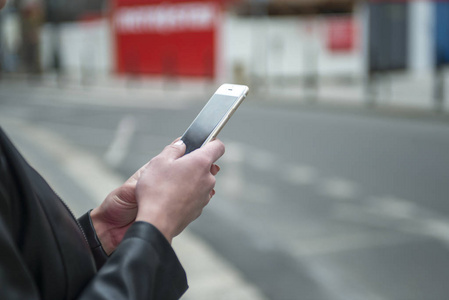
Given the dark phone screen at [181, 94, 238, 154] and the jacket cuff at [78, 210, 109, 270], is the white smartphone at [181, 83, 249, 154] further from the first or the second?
the jacket cuff at [78, 210, 109, 270]

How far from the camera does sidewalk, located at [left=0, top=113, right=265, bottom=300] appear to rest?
410 cm

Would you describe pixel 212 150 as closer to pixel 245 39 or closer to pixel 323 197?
pixel 323 197

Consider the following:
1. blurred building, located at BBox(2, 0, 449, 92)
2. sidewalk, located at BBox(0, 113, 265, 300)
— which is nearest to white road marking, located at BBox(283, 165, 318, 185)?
sidewalk, located at BBox(0, 113, 265, 300)

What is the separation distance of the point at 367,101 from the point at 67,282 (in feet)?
56.7

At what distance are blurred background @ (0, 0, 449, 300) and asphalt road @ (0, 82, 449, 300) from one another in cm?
2

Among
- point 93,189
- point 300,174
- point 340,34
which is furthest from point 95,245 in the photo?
point 340,34

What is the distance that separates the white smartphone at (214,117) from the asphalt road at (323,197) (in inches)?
111

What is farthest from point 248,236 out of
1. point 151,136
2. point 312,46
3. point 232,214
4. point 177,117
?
point 312,46

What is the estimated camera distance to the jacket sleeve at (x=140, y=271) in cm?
111

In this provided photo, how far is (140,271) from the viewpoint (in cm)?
114

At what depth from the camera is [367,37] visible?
2014 centimetres

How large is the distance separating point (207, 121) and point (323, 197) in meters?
5.77

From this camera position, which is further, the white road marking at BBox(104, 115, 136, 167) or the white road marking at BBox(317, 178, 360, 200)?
the white road marking at BBox(104, 115, 136, 167)

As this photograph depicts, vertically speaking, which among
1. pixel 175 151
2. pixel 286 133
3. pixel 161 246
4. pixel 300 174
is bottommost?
pixel 286 133
